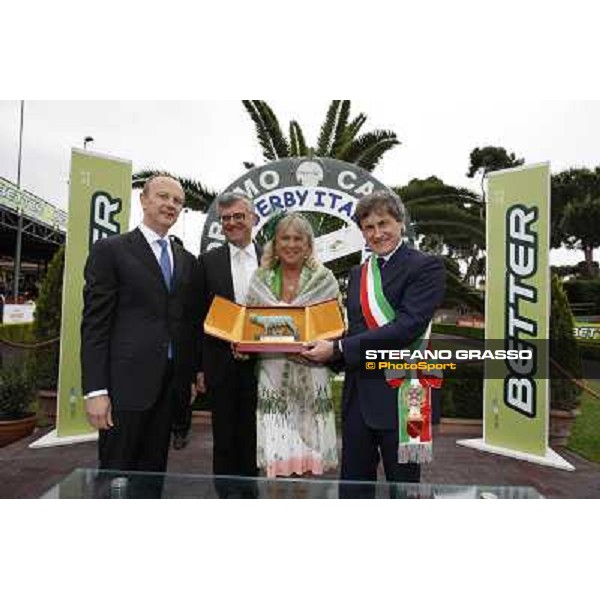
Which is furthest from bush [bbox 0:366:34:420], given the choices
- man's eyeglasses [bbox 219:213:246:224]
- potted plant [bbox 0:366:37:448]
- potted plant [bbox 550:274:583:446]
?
potted plant [bbox 550:274:583:446]

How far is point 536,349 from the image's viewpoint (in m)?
2.81

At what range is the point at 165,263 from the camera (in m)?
1.96

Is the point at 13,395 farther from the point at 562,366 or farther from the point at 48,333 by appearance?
the point at 562,366

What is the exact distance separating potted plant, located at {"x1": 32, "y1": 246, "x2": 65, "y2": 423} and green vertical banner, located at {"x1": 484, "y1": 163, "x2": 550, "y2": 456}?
3.19 meters

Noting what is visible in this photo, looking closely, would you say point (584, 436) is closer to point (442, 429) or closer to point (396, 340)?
point (442, 429)

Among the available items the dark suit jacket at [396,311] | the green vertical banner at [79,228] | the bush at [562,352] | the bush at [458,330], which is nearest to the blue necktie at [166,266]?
the dark suit jacket at [396,311]

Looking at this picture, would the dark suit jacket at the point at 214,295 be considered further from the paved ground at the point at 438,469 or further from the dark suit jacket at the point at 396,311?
the paved ground at the point at 438,469

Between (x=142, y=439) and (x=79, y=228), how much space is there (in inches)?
77.5

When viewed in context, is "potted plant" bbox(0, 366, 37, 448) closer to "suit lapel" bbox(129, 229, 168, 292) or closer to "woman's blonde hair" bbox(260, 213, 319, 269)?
"suit lapel" bbox(129, 229, 168, 292)

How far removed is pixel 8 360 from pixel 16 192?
1.81m

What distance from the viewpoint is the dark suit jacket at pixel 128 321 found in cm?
185

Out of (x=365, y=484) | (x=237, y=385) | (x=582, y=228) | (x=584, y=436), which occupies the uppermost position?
(x=582, y=228)

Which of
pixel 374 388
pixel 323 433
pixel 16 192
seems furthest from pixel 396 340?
pixel 16 192

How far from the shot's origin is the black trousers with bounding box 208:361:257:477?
2113 millimetres
